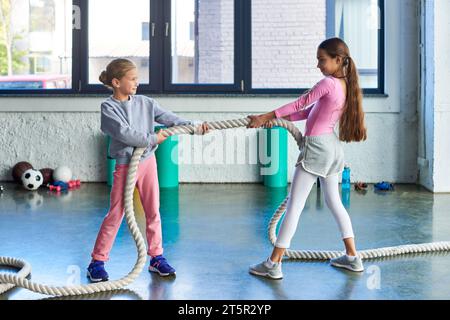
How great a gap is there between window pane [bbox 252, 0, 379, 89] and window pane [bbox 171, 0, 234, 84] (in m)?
0.26

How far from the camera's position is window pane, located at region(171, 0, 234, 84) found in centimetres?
813

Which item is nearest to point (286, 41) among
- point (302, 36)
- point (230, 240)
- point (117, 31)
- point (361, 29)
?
point (302, 36)

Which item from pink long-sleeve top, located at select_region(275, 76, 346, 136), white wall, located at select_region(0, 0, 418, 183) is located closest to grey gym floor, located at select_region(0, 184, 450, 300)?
white wall, located at select_region(0, 0, 418, 183)

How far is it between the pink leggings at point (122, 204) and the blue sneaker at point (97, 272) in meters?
0.03

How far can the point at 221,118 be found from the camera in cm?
812

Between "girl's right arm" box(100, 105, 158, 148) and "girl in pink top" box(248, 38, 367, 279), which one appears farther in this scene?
"girl in pink top" box(248, 38, 367, 279)

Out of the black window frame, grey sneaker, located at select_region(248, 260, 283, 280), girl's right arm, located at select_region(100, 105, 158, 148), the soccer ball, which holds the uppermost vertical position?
the black window frame

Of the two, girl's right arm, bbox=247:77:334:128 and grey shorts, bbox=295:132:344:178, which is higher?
girl's right arm, bbox=247:77:334:128

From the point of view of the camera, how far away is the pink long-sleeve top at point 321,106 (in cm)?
396

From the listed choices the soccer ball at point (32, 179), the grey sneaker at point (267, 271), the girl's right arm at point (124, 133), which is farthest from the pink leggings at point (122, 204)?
the soccer ball at point (32, 179)

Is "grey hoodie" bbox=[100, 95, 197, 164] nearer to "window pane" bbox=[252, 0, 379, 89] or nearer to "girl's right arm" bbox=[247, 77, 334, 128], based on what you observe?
"girl's right arm" bbox=[247, 77, 334, 128]

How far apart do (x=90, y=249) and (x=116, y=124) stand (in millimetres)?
1162

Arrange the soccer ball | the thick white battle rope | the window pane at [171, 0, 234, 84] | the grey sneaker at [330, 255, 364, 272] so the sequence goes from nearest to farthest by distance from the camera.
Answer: the thick white battle rope → the grey sneaker at [330, 255, 364, 272] → the soccer ball → the window pane at [171, 0, 234, 84]
